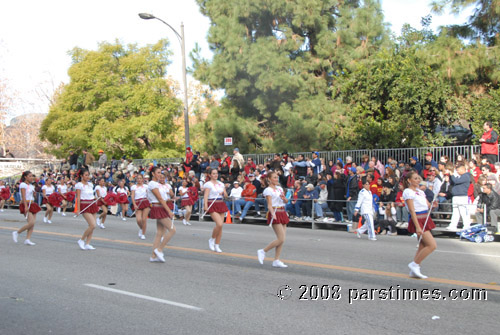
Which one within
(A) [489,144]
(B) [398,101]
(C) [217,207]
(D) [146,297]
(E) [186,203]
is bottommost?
(D) [146,297]

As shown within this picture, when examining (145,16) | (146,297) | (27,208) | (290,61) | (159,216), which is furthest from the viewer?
(290,61)

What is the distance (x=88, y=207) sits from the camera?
12945 mm

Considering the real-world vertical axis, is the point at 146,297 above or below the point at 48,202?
below

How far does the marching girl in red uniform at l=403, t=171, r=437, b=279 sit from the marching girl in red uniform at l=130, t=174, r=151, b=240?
831 centimetres

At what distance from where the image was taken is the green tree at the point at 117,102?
39.2m

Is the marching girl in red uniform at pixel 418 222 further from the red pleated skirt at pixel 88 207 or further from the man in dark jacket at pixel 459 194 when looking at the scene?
the red pleated skirt at pixel 88 207

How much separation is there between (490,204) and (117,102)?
30190mm

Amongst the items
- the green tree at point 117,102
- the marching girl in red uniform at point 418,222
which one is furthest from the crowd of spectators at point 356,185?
the green tree at point 117,102

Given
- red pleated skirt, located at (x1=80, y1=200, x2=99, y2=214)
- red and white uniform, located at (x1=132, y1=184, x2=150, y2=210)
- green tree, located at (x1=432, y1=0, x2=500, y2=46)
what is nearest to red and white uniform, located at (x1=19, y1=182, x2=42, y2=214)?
red pleated skirt, located at (x1=80, y1=200, x2=99, y2=214)

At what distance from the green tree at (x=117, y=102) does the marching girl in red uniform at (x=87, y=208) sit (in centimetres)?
2554

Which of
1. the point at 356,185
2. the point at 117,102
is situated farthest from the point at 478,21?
the point at 117,102

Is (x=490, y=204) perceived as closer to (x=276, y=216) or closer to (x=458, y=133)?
Result: (x=276, y=216)

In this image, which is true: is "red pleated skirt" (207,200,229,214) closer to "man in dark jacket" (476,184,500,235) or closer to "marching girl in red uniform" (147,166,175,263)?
"marching girl in red uniform" (147,166,175,263)

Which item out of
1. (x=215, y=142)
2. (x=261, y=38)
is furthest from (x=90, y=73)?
(x=261, y=38)
